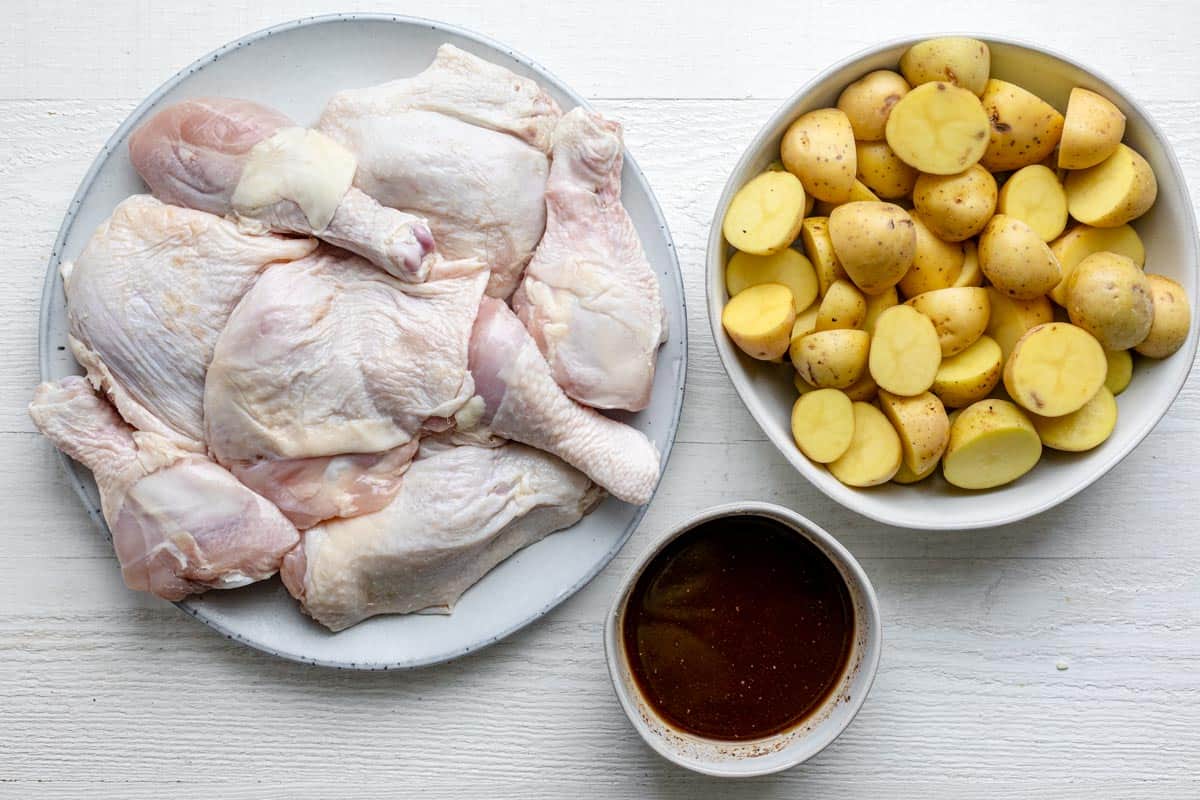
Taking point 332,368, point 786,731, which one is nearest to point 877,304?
point 786,731

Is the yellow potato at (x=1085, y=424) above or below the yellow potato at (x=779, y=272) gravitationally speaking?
below

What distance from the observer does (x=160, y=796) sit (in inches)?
57.0

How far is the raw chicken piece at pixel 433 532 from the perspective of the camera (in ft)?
4.17

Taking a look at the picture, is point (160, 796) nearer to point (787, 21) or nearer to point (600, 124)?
point (600, 124)

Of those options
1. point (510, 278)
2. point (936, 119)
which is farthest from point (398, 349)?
point (936, 119)

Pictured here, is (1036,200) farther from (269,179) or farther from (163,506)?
(163,506)

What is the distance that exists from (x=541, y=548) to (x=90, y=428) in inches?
23.2

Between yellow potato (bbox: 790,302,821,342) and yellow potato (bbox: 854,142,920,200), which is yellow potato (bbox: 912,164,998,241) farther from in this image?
yellow potato (bbox: 790,302,821,342)

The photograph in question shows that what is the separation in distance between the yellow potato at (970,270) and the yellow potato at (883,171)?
0.37 feet

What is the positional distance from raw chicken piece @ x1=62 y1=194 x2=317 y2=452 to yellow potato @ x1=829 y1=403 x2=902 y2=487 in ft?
2.38

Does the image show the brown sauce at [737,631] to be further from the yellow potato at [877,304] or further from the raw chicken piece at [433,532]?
the yellow potato at [877,304]

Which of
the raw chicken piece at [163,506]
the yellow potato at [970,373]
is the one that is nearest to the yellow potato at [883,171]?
the yellow potato at [970,373]

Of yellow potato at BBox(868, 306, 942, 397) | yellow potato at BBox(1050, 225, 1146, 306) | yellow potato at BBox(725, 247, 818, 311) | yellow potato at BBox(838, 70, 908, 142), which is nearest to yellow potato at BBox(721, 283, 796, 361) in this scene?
yellow potato at BBox(725, 247, 818, 311)

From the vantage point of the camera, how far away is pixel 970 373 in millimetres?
1270
